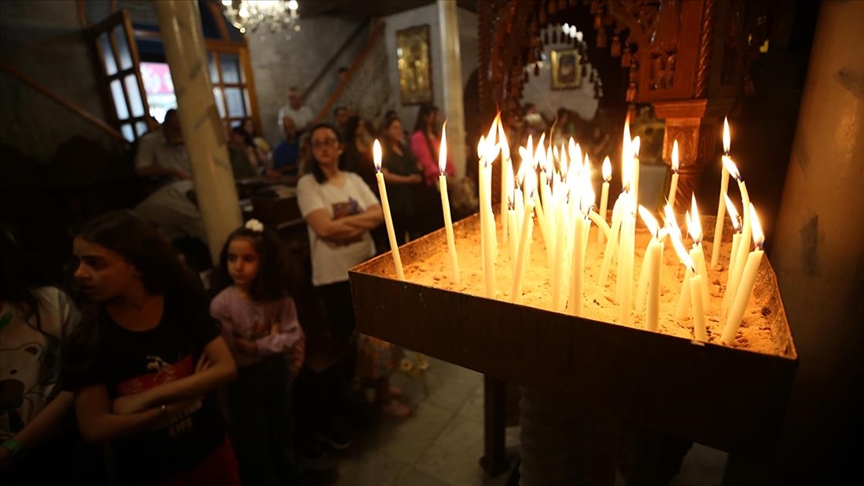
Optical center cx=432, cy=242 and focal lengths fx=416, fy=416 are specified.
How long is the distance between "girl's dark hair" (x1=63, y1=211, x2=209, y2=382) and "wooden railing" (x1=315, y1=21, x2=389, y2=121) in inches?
370

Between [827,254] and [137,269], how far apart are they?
8.42 ft

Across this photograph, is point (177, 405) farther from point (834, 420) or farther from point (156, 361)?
point (834, 420)

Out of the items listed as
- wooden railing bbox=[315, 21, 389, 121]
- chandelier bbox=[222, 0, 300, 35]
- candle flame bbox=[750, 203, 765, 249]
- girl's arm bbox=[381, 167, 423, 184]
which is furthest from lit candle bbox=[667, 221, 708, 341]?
wooden railing bbox=[315, 21, 389, 121]

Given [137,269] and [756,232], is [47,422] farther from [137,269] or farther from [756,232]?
[756,232]

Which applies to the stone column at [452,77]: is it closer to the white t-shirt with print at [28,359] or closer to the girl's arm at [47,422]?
the white t-shirt with print at [28,359]

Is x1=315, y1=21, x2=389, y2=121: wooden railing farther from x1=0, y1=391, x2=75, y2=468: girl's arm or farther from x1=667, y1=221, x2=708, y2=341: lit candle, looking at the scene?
→ x1=667, y1=221, x2=708, y2=341: lit candle

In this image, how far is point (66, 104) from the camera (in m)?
6.80

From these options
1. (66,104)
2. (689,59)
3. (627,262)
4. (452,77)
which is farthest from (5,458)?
(66,104)

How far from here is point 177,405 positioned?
175 cm

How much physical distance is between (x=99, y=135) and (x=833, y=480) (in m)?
9.54

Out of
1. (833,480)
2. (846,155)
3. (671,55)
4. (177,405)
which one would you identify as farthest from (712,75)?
(177,405)

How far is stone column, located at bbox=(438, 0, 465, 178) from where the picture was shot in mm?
6930

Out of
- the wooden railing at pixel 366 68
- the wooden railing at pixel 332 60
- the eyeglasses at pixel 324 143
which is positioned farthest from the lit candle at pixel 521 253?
the wooden railing at pixel 332 60

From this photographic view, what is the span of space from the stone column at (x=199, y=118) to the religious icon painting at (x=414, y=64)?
7.80 m
